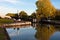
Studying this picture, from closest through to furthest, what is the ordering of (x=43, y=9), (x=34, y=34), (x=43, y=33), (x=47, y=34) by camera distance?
(x=47, y=34), (x=34, y=34), (x=43, y=33), (x=43, y=9)

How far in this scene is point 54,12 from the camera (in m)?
86.6

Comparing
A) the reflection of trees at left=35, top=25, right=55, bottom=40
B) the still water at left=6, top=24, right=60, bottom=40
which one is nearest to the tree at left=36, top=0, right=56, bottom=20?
the reflection of trees at left=35, top=25, right=55, bottom=40

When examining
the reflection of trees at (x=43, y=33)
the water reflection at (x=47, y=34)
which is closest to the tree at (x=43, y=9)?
the reflection of trees at (x=43, y=33)

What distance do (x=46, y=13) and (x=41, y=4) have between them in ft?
14.5

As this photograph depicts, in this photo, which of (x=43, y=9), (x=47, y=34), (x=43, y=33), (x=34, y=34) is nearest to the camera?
(x=47, y=34)

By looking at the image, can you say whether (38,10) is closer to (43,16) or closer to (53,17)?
(43,16)

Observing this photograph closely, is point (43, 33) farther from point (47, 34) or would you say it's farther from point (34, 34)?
point (34, 34)

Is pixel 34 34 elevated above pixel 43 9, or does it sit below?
below

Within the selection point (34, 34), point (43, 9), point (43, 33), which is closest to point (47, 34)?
point (43, 33)

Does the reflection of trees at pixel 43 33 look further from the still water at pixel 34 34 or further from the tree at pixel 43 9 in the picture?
the tree at pixel 43 9

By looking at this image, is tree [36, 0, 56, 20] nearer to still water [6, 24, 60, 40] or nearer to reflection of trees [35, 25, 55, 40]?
reflection of trees [35, 25, 55, 40]

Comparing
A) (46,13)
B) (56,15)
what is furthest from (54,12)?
(46,13)

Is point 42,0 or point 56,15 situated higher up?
point 42,0

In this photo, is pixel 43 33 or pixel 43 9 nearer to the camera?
pixel 43 33
